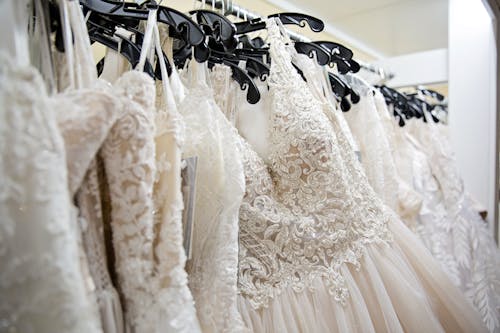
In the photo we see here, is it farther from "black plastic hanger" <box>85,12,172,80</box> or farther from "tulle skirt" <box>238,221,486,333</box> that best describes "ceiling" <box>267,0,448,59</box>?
"tulle skirt" <box>238,221,486,333</box>

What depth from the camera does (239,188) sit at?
0.53m

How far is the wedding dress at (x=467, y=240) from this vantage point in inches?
42.6

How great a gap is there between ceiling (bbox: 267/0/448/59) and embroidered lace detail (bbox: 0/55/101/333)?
127cm

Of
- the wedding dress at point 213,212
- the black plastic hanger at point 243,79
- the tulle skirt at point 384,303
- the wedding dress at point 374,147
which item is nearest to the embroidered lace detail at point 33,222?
the wedding dress at point 213,212

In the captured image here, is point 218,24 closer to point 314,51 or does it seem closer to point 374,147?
point 314,51

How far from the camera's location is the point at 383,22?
6.16 feet

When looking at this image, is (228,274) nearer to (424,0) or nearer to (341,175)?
(341,175)

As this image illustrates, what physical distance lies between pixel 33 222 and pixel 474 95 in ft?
4.52

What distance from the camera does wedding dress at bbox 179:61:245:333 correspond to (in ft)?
1.62

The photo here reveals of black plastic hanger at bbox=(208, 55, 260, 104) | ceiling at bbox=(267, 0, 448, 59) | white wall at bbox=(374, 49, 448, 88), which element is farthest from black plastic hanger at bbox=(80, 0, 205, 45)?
white wall at bbox=(374, 49, 448, 88)

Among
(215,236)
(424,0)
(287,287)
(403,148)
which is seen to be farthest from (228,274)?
(424,0)

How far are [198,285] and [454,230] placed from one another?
980 millimetres

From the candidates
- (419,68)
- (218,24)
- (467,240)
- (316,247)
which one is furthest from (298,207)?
(419,68)

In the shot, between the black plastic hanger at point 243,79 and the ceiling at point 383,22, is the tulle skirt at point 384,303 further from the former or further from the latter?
the ceiling at point 383,22
